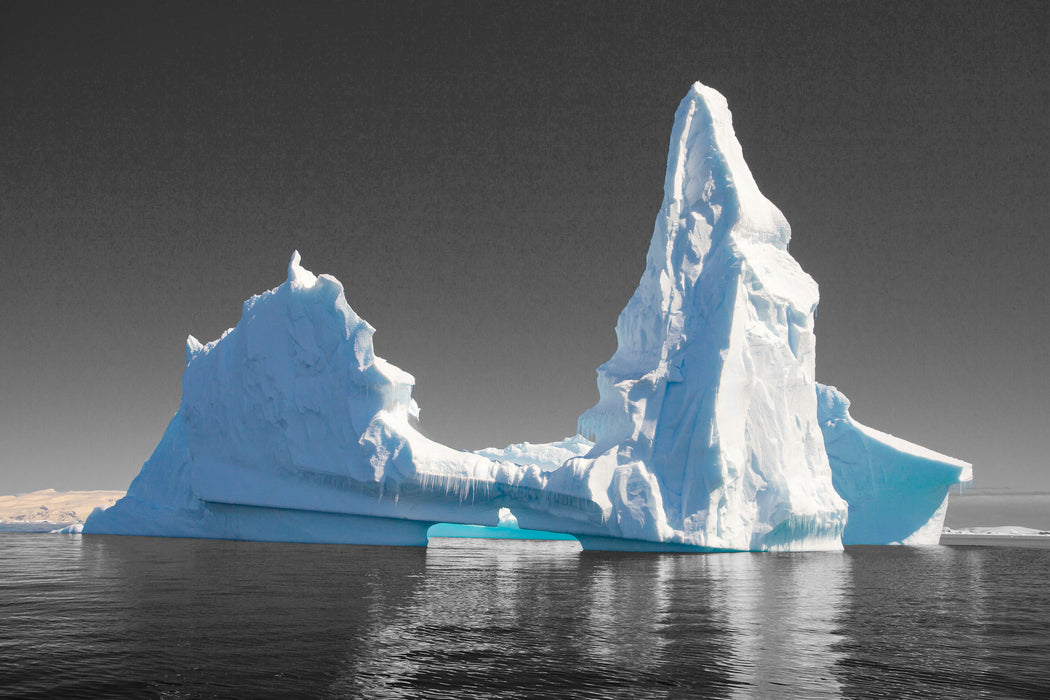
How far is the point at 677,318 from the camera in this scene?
88.9 ft

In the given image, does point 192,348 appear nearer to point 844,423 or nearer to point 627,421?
point 627,421

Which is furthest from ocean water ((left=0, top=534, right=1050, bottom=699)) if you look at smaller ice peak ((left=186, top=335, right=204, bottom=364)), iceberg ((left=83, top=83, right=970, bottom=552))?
smaller ice peak ((left=186, top=335, right=204, bottom=364))

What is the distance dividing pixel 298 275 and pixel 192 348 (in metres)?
7.52

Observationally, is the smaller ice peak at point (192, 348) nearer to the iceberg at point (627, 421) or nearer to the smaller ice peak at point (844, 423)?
the iceberg at point (627, 421)

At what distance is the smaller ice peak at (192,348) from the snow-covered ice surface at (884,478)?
2480 centimetres

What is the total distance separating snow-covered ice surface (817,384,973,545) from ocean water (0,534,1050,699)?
12358 mm

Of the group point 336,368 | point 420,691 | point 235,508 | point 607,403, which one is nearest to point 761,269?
point 607,403

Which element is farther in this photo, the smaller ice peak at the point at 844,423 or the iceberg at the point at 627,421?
the smaller ice peak at the point at 844,423

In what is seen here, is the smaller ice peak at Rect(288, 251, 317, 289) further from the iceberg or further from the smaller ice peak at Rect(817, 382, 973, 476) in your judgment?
→ the smaller ice peak at Rect(817, 382, 973, 476)

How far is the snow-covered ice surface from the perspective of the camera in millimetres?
31531

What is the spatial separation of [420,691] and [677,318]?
69.4ft

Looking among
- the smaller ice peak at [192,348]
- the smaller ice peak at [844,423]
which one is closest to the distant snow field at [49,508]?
the smaller ice peak at [192,348]

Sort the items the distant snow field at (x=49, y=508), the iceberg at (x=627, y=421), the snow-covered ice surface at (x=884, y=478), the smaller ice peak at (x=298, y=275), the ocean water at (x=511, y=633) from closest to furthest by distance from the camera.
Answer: the ocean water at (x=511, y=633), the iceberg at (x=627, y=421), the smaller ice peak at (x=298, y=275), the snow-covered ice surface at (x=884, y=478), the distant snow field at (x=49, y=508)

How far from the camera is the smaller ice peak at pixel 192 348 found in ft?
106
